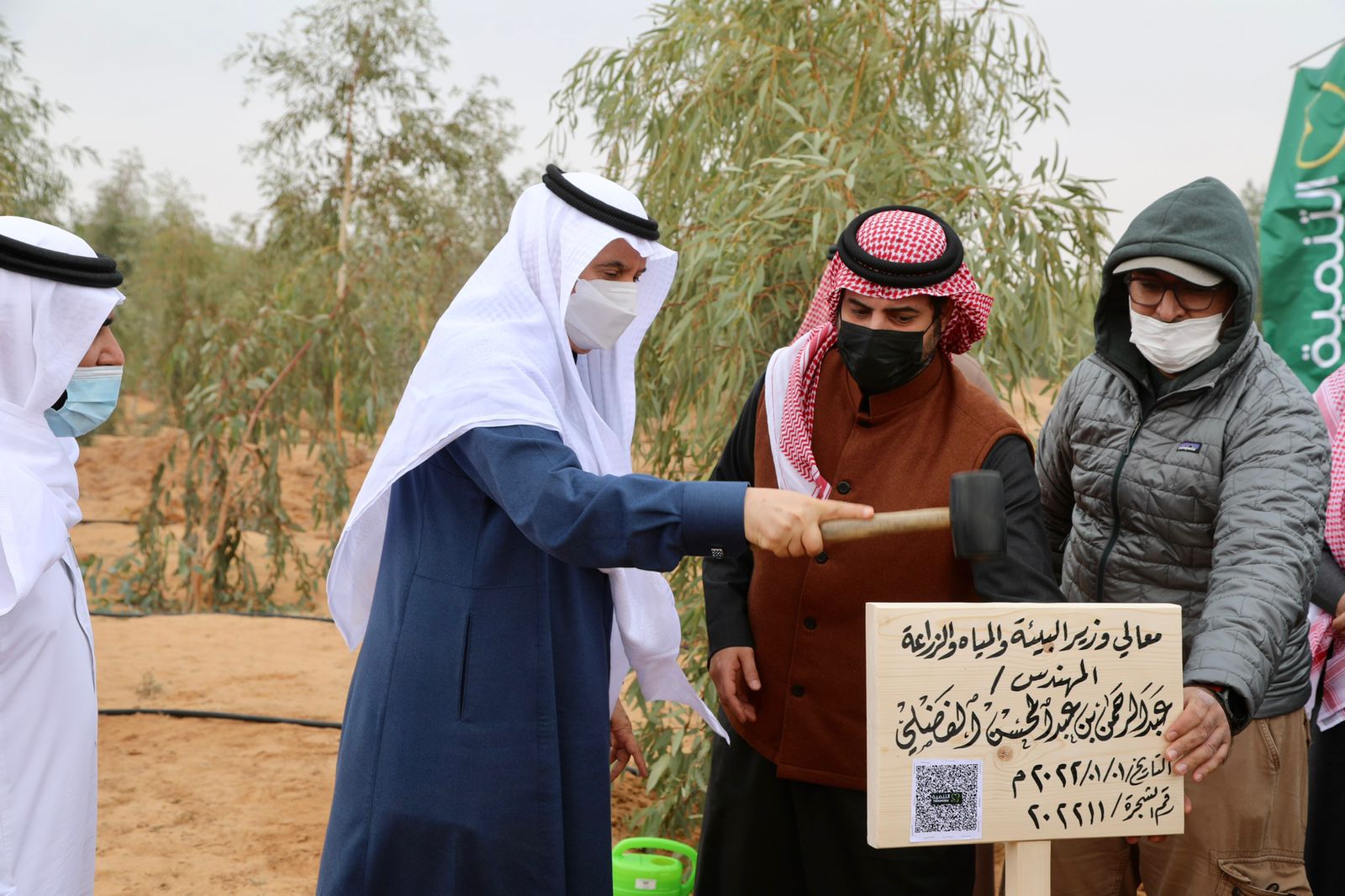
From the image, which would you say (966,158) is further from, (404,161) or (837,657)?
(404,161)

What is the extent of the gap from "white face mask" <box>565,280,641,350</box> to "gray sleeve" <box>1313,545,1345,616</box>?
1.77 metres

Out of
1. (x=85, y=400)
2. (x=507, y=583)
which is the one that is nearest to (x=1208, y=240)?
(x=507, y=583)

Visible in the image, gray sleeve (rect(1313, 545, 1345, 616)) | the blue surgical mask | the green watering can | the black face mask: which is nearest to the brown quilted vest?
the black face mask

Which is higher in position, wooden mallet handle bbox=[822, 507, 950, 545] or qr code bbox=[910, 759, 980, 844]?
wooden mallet handle bbox=[822, 507, 950, 545]

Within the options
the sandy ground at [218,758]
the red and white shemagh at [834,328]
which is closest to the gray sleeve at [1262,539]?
the red and white shemagh at [834,328]

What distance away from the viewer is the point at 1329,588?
2.84 metres

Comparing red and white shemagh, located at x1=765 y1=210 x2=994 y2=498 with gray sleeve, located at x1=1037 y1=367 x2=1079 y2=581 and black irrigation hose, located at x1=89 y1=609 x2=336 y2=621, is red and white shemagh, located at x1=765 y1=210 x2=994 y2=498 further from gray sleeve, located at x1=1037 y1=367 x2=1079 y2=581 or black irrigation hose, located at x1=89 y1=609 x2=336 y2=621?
black irrigation hose, located at x1=89 y1=609 x2=336 y2=621

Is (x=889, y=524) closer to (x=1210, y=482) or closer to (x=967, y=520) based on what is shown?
(x=967, y=520)

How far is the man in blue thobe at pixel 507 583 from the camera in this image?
190cm

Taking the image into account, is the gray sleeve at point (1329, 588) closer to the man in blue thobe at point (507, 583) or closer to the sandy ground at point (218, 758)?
the man in blue thobe at point (507, 583)

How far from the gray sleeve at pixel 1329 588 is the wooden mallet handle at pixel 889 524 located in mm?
1489

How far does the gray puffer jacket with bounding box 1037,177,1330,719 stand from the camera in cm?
209

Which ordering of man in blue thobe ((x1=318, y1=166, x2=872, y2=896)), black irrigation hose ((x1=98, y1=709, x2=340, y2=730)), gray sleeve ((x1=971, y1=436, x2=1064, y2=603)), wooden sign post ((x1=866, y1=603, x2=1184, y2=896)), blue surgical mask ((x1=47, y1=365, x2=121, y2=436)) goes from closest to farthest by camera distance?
wooden sign post ((x1=866, y1=603, x2=1184, y2=896)) < man in blue thobe ((x1=318, y1=166, x2=872, y2=896)) < gray sleeve ((x1=971, y1=436, x2=1064, y2=603)) < blue surgical mask ((x1=47, y1=365, x2=121, y2=436)) < black irrigation hose ((x1=98, y1=709, x2=340, y2=730))

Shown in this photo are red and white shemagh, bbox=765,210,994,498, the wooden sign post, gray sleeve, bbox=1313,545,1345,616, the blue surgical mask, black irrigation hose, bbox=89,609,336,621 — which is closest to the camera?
the wooden sign post
